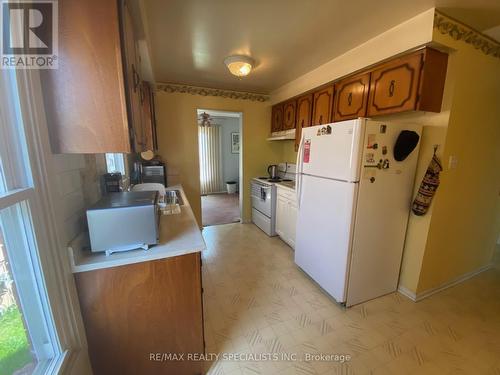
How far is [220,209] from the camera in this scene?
4820 millimetres

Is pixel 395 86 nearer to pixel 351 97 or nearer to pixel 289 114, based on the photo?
pixel 351 97

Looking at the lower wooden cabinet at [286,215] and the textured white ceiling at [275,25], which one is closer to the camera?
the textured white ceiling at [275,25]

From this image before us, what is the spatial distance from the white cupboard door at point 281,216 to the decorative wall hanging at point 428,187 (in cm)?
151

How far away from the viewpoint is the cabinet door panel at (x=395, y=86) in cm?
161

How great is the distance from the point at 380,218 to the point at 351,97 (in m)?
1.28

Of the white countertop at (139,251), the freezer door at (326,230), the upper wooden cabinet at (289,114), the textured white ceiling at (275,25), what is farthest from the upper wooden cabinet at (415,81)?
the white countertop at (139,251)

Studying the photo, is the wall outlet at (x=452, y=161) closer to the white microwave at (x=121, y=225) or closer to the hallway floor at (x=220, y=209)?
the white microwave at (x=121, y=225)

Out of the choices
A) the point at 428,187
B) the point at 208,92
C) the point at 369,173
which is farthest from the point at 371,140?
the point at 208,92

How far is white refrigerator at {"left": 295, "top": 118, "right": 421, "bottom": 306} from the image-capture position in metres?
1.64

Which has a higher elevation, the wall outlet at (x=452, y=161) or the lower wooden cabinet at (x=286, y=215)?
the wall outlet at (x=452, y=161)

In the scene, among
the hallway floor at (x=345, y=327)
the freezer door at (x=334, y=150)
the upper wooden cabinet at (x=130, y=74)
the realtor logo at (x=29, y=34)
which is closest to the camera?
the realtor logo at (x=29, y=34)

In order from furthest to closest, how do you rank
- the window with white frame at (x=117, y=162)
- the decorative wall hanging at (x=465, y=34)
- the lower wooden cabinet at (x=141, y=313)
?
the window with white frame at (x=117, y=162)
the decorative wall hanging at (x=465, y=34)
the lower wooden cabinet at (x=141, y=313)

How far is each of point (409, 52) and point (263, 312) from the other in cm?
247

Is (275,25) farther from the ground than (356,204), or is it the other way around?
(275,25)
